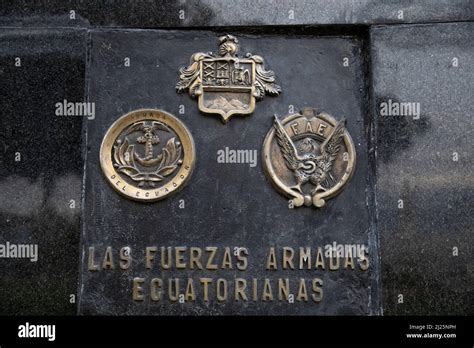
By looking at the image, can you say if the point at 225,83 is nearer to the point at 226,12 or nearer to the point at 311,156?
the point at 226,12

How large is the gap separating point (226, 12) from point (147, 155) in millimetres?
1481

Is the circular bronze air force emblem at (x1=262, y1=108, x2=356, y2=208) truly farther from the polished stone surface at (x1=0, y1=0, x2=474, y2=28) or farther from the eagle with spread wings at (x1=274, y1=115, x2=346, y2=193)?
the polished stone surface at (x1=0, y1=0, x2=474, y2=28)

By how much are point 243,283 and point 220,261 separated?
10.8 inches

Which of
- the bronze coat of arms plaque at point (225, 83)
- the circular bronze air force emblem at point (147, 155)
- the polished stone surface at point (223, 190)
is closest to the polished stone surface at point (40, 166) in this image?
the polished stone surface at point (223, 190)

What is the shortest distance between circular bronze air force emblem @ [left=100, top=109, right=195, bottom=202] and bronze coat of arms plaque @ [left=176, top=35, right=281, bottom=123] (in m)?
0.32

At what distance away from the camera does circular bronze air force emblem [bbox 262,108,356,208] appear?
32.4 ft

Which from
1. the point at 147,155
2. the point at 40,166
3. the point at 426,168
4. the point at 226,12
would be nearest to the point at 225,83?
the point at 226,12

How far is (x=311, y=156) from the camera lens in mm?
9938

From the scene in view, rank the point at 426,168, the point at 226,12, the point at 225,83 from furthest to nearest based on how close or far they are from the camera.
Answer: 1. the point at 226,12
2. the point at 225,83
3. the point at 426,168

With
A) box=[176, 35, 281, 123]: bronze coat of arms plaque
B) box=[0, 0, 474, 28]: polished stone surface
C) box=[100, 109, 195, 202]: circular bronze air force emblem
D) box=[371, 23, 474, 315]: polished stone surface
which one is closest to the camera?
box=[371, 23, 474, 315]: polished stone surface

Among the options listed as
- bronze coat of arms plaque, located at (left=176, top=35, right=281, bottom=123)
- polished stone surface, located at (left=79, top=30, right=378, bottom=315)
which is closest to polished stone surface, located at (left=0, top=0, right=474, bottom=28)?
polished stone surface, located at (left=79, top=30, right=378, bottom=315)

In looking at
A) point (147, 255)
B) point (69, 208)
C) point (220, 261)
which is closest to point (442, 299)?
point (220, 261)

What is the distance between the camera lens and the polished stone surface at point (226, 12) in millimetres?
10125

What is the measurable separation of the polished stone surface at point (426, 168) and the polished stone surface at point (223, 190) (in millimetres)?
201
